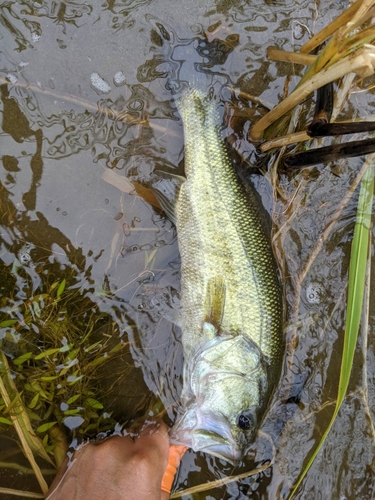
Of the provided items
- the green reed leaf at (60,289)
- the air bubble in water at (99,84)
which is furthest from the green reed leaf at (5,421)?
the air bubble in water at (99,84)

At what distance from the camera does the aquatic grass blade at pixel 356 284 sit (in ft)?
8.18

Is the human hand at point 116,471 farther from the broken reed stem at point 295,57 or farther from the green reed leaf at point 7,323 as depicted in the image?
the broken reed stem at point 295,57

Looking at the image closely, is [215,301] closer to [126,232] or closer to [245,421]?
[245,421]

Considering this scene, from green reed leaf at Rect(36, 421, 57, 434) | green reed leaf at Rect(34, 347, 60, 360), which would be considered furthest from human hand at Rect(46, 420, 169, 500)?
green reed leaf at Rect(34, 347, 60, 360)

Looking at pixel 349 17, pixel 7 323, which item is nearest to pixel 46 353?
pixel 7 323

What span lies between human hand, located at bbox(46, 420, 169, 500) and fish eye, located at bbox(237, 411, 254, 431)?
457 millimetres

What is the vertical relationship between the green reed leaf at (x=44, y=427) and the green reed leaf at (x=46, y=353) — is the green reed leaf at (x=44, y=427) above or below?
below

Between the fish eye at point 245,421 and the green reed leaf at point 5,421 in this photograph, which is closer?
the fish eye at point 245,421

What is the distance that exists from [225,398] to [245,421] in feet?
0.58

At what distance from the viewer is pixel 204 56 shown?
2.72 meters

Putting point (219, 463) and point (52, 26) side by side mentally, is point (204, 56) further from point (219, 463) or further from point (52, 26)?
point (219, 463)

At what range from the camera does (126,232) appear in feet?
9.41

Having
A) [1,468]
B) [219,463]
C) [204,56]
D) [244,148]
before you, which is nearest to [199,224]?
[244,148]

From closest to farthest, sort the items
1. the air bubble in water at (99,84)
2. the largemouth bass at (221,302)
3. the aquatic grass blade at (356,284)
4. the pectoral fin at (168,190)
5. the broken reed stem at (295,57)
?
1. the broken reed stem at (295,57)
2. the largemouth bass at (221,302)
3. the aquatic grass blade at (356,284)
4. the pectoral fin at (168,190)
5. the air bubble in water at (99,84)
